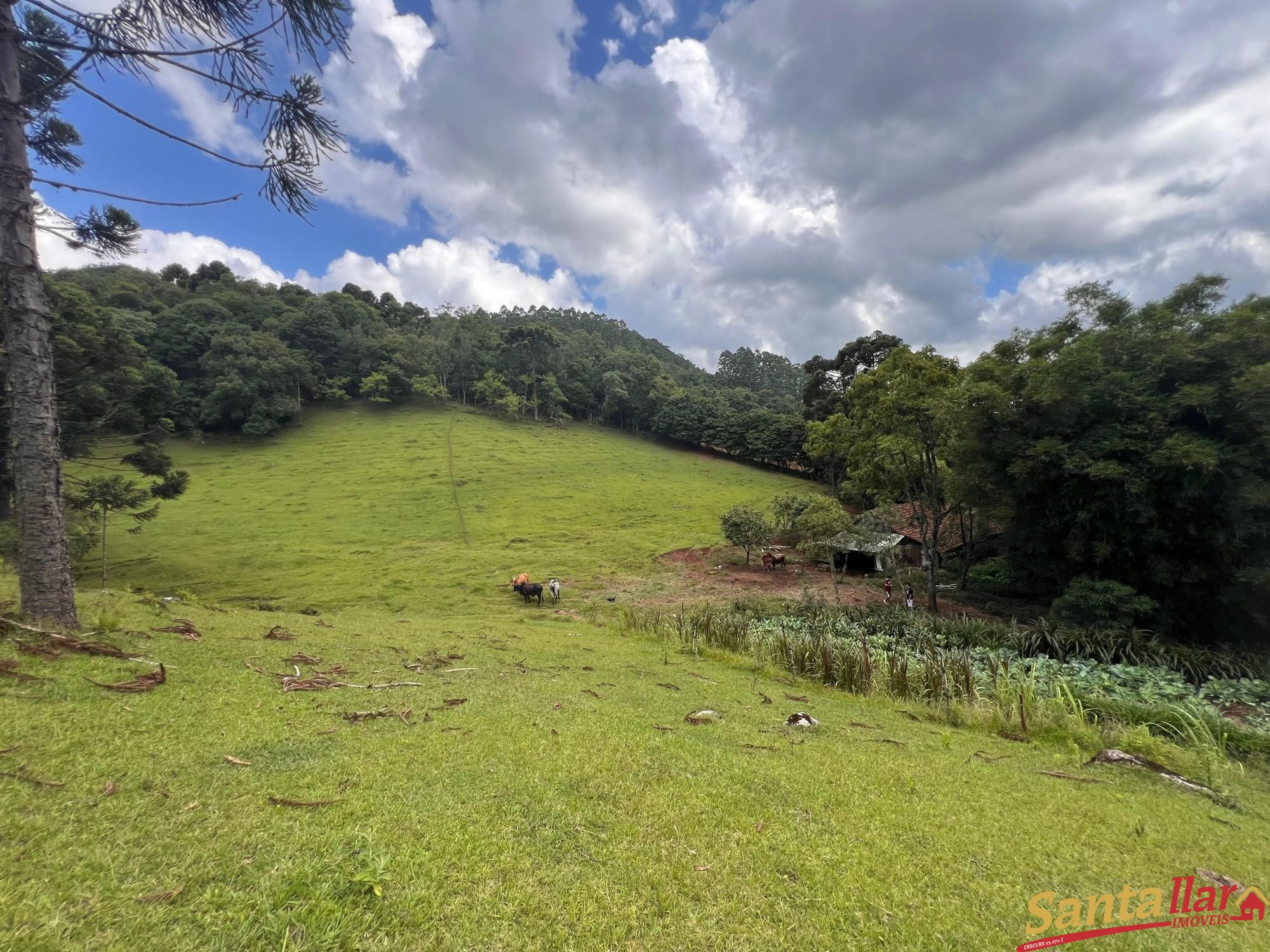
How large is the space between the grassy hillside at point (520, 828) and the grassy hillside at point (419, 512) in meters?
13.1

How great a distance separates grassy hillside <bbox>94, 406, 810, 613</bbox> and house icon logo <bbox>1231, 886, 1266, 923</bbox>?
16545 mm

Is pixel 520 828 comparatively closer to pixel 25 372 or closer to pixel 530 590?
pixel 25 372

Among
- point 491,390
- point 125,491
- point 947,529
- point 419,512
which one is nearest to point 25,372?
point 125,491

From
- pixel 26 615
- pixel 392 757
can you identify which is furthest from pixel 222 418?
pixel 392 757

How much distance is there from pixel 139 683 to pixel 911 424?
19.7m

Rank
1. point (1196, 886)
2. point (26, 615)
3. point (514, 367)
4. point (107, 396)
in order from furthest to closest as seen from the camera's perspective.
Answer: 1. point (514, 367)
2. point (107, 396)
3. point (26, 615)
4. point (1196, 886)

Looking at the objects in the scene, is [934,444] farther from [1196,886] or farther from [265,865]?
[265,865]

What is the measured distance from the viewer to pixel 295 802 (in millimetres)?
2963

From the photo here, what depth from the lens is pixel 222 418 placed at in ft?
150

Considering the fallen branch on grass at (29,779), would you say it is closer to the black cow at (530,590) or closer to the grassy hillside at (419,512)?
the grassy hillside at (419,512)

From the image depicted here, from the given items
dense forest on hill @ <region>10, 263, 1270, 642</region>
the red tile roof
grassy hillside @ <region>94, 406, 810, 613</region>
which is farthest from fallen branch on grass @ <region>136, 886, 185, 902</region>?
the red tile roof

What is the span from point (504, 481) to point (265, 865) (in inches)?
1565

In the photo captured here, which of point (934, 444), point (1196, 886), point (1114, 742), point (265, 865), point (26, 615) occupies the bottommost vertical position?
point (1114, 742)

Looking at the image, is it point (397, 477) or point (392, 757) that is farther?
point (397, 477)
